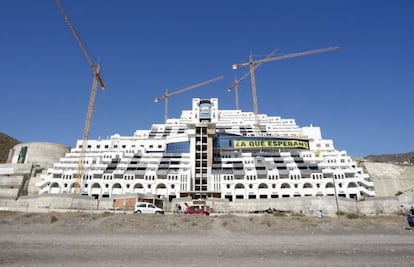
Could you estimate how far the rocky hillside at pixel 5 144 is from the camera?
163800 mm

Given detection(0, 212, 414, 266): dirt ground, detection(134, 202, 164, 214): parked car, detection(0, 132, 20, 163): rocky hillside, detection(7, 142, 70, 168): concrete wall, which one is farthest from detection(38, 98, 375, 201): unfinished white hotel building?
detection(0, 132, 20, 163): rocky hillside

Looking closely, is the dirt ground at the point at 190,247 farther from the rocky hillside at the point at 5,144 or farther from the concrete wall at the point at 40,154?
the rocky hillside at the point at 5,144

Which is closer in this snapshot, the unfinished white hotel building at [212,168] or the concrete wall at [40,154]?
the unfinished white hotel building at [212,168]

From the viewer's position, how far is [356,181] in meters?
88.2

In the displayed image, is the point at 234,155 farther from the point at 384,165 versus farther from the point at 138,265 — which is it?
the point at 138,265

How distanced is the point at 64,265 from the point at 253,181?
80647 millimetres

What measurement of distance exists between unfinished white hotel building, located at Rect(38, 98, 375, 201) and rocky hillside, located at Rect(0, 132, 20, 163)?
82.1 metres

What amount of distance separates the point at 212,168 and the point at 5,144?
157045 millimetres

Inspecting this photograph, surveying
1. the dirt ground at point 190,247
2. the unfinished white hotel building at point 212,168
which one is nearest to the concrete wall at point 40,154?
the unfinished white hotel building at point 212,168

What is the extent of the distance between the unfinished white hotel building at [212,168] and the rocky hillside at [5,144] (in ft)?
269

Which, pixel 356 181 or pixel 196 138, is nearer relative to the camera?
pixel 356 181

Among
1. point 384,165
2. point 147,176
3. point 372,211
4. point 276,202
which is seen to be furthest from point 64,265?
point 384,165

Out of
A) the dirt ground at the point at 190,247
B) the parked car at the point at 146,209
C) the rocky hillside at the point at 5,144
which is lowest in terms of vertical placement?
the dirt ground at the point at 190,247

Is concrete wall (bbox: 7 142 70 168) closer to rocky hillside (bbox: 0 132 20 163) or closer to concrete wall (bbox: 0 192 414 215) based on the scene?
rocky hillside (bbox: 0 132 20 163)
